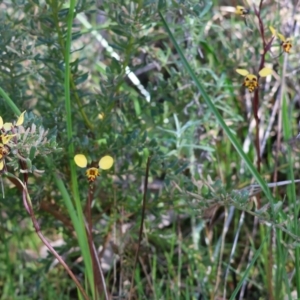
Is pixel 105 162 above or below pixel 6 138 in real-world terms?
below

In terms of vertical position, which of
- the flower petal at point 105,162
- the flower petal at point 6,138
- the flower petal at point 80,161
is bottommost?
the flower petal at point 105,162

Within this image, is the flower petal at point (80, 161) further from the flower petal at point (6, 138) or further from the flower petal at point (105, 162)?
the flower petal at point (6, 138)

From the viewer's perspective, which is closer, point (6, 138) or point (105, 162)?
point (6, 138)

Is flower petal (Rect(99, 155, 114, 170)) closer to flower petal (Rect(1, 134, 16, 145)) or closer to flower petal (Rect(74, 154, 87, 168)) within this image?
flower petal (Rect(74, 154, 87, 168))

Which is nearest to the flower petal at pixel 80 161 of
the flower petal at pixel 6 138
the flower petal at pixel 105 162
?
the flower petal at pixel 105 162

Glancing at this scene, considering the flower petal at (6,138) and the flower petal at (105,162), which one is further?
the flower petal at (105,162)

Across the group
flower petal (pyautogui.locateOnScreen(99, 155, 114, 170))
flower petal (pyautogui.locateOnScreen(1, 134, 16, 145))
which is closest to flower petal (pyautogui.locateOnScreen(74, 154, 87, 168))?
flower petal (pyautogui.locateOnScreen(99, 155, 114, 170))

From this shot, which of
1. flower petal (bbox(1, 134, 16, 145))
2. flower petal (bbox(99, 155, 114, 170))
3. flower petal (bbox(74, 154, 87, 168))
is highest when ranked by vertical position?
flower petal (bbox(1, 134, 16, 145))

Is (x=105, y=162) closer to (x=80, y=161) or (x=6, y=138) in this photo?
(x=80, y=161)

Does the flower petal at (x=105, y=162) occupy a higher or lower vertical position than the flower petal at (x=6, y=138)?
lower

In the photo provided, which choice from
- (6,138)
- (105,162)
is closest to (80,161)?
(105,162)

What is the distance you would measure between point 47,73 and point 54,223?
1.25 feet

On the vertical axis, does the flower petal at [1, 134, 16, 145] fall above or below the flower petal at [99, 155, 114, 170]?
above

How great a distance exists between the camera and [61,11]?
1128 mm
